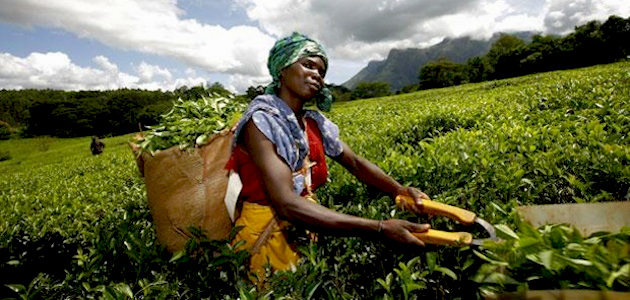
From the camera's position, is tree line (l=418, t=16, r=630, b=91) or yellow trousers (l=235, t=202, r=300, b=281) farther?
tree line (l=418, t=16, r=630, b=91)

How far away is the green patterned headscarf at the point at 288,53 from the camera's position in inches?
110

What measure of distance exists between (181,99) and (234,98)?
0.47m

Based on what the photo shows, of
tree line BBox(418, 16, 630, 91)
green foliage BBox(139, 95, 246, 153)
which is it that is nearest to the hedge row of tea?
green foliage BBox(139, 95, 246, 153)

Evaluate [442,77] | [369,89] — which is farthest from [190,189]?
[369,89]

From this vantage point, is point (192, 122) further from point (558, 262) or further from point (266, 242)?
point (558, 262)

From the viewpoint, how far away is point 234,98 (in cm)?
375

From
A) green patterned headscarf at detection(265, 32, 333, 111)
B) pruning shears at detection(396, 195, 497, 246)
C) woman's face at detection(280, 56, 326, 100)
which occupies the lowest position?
pruning shears at detection(396, 195, 497, 246)

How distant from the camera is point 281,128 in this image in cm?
259

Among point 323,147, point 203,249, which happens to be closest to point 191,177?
point 203,249

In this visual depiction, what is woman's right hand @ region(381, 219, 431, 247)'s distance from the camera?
1.98 metres

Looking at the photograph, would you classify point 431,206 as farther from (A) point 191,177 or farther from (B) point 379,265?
(A) point 191,177

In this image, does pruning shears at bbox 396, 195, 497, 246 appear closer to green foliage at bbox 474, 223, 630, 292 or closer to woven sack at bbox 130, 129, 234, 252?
green foliage at bbox 474, 223, 630, 292

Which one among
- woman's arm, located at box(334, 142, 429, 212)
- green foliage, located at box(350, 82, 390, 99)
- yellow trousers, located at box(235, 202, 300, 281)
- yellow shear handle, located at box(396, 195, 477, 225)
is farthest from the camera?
green foliage, located at box(350, 82, 390, 99)

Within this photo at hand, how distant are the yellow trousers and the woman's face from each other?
2.70ft
